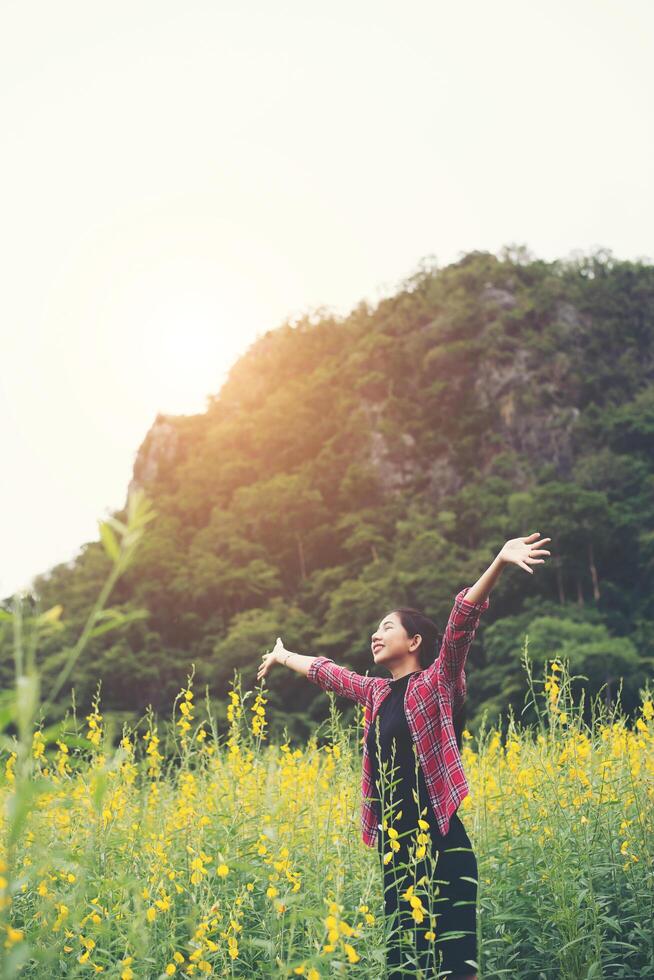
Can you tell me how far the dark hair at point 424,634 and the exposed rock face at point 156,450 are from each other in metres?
49.7

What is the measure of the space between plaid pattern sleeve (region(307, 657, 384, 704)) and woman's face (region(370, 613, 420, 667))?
0.13 m

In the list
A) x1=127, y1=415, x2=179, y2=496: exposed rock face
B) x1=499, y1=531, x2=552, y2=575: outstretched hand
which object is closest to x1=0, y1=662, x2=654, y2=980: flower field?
x1=499, y1=531, x2=552, y2=575: outstretched hand

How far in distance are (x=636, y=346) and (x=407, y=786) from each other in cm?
4784

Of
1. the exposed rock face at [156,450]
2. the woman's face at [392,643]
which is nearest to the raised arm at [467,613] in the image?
the woman's face at [392,643]

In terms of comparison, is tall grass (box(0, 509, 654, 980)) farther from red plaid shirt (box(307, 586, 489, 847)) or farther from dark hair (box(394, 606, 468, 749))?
dark hair (box(394, 606, 468, 749))

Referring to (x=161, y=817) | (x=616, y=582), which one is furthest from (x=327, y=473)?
(x=161, y=817)

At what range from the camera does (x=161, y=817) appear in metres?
3.95

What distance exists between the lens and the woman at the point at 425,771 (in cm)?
288

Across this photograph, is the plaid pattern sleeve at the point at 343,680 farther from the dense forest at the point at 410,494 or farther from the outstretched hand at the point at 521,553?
the dense forest at the point at 410,494

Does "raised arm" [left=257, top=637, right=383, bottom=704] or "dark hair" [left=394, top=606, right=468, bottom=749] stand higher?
"dark hair" [left=394, top=606, right=468, bottom=749]

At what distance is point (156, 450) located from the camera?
5566 centimetres

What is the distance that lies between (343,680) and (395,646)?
371mm

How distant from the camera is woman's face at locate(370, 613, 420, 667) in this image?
343 centimetres

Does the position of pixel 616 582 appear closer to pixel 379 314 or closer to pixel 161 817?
pixel 379 314
